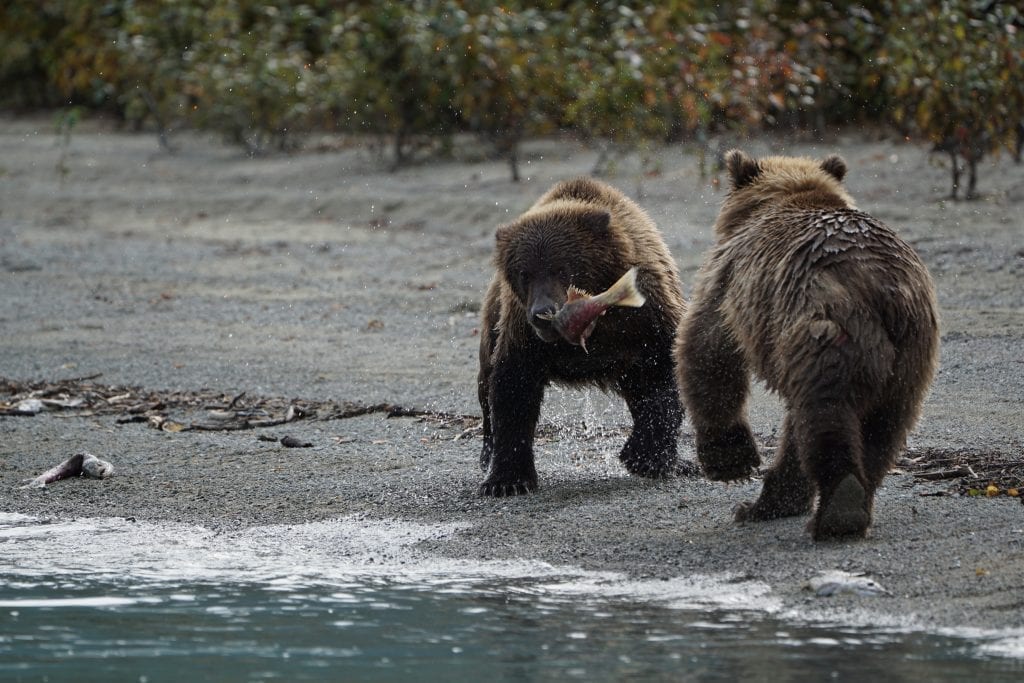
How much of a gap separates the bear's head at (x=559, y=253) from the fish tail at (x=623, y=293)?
32 centimetres

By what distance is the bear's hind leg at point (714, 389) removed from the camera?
19.8 feet

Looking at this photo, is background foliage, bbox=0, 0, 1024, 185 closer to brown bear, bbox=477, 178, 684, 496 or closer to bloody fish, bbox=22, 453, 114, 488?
brown bear, bbox=477, 178, 684, 496

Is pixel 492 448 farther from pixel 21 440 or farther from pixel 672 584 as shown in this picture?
pixel 21 440

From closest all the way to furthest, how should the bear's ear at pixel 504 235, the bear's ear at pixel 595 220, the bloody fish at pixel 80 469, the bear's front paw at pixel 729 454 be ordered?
the bear's front paw at pixel 729 454 → the bear's ear at pixel 595 220 → the bear's ear at pixel 504 235 → the bloody fish at pixel 80 469

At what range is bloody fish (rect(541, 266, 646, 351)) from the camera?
661cm

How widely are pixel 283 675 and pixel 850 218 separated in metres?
2.63

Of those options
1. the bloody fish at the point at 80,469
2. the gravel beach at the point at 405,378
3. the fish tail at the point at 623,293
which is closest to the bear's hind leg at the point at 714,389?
the gravel beach at the point at 405,378

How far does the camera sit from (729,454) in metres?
6.18

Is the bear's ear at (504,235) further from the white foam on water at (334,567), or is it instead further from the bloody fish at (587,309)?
the white foam on water at (334,567)

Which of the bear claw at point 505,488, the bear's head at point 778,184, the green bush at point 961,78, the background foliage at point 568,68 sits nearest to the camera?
the bear's head at point 778,184

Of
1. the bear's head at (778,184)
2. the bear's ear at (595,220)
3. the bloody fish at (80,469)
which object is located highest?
the bear's head at (778,184)

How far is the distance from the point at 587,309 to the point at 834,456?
5.61ft

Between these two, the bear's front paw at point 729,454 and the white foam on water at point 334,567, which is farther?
the bear's front paw at point 729,454

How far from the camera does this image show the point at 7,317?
13.0 m
